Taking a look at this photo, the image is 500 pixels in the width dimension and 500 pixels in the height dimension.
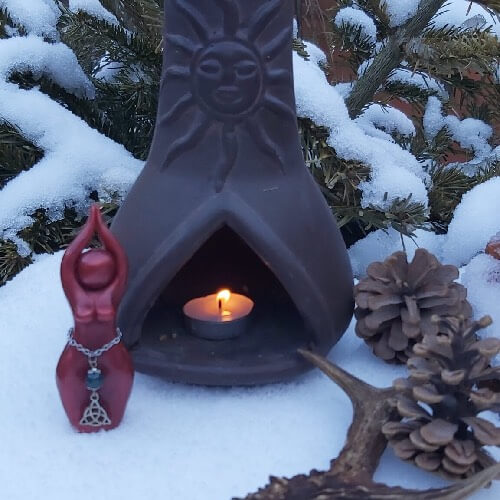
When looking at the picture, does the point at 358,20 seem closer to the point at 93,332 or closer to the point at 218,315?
the point at 218,315

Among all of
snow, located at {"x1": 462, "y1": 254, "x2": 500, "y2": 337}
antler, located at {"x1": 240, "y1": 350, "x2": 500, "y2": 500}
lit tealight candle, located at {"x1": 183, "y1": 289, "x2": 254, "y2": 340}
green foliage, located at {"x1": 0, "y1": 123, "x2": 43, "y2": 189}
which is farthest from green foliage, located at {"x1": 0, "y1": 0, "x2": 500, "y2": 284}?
antler, located at {"x1": 240, "y1": 350, "x2": 500, "y2": 500}

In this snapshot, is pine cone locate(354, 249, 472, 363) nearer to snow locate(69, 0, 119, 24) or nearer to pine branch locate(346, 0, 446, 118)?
pine branch locate(346, 0, 446, 118)

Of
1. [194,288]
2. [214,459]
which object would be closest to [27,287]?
[194,288]

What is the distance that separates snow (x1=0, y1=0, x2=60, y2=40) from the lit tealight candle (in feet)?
2.23

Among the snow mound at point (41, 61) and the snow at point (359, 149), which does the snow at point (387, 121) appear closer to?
the snow at point (359, 149)

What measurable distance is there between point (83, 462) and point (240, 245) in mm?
402

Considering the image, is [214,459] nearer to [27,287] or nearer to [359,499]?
[359,499]

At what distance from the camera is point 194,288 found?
3.20 ft

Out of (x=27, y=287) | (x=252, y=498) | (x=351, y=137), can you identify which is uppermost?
(x=351, y=137)

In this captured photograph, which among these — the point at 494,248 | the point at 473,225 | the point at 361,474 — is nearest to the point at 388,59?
the point at 473,225

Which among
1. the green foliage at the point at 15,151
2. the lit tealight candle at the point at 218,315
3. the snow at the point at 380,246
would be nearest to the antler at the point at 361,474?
the lit tealight candle at the point at 218,315

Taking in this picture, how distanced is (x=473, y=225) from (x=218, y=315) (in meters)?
0.43

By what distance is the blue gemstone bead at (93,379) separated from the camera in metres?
0.70

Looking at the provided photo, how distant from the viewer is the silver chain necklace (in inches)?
27.5
